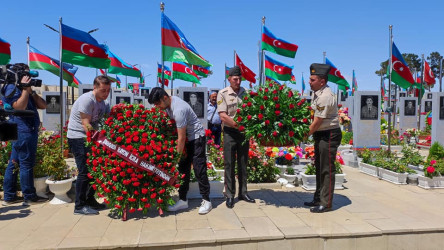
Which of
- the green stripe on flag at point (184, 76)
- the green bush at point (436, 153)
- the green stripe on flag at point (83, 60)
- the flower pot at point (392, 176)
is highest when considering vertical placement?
the green stripe on flag at point (184, 76)

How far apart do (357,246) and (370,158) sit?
16.1ft

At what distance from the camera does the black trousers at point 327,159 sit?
4.47 meters

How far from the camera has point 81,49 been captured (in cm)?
635

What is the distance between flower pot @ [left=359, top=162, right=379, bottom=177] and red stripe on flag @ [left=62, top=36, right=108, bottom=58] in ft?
22.1

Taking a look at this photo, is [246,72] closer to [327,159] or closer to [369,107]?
[369,107]

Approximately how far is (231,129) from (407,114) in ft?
53.6

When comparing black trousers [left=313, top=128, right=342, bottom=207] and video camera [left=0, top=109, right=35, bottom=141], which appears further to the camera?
black trousers [left=313, top=128, right=342, bottom=207]

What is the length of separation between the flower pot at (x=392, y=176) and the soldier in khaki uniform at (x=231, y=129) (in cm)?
355

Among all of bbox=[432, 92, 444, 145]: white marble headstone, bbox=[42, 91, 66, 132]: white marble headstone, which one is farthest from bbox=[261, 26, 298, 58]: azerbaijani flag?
bbox=[42, 91, 66, 132]: white marble headstone

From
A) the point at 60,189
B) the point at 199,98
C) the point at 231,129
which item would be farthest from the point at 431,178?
the point at 60,189

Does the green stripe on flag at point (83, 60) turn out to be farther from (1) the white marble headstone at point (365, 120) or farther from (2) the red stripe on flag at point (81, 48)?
(1) the white marble headstone at point (365, 120)

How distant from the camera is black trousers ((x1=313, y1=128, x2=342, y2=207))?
4469 millimetres

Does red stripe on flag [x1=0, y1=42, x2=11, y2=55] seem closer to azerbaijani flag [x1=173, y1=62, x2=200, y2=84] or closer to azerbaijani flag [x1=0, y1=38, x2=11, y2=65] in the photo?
azerbaijani flag [x1=0, y1=38, x2=11, y2=65]

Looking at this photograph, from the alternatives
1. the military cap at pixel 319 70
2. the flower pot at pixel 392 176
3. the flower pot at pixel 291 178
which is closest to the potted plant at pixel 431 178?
the flower pot at pixel 392 176
